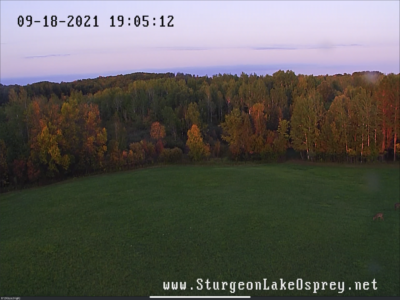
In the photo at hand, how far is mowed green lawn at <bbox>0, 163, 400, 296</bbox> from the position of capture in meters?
8.05

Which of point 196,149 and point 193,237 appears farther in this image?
point 196,149

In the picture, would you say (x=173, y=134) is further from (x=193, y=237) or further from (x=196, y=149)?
(x=193, y=237)

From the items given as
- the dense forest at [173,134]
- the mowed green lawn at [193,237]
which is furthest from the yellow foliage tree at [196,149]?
the mowed green lawn at [193,237]

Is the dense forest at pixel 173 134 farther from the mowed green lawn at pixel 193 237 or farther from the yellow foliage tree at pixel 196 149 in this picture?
Result: the mowed green lawn at pixel 193 237

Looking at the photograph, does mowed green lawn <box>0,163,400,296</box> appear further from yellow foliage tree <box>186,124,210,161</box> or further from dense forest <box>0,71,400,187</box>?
yellow foliage tree <box>186,124,210,161</box>

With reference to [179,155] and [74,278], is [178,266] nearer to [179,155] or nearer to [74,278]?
[74,278]

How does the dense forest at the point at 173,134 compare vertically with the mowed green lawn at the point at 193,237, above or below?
above

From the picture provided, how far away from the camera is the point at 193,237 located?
1041 centimetres

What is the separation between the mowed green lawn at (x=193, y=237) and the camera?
26.4 ft

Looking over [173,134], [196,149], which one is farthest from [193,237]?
[173,134]

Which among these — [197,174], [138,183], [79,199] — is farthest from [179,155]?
[79,199]

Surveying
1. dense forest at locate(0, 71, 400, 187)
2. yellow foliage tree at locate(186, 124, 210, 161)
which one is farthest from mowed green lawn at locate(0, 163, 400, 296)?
yellow foliage tree at locate(186, 124, 210, 161)

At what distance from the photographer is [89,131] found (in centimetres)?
2519

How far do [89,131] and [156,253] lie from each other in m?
17.7
